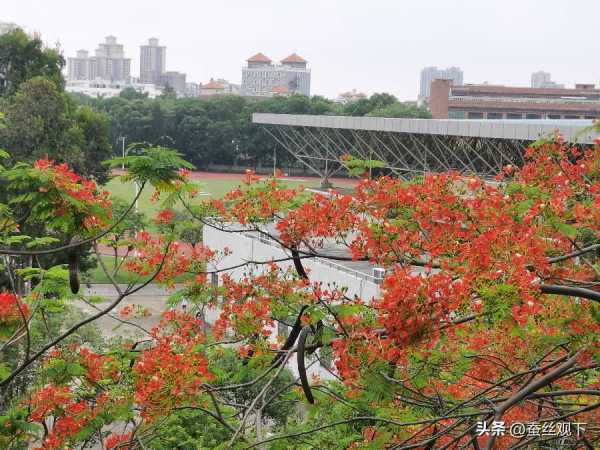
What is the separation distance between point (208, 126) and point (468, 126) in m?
38.2

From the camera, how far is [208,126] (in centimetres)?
6000

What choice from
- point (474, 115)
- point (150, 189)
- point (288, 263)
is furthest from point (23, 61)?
point (474, 115)

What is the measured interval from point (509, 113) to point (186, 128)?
2374 centimetres

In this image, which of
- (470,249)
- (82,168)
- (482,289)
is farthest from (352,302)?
(82,168)

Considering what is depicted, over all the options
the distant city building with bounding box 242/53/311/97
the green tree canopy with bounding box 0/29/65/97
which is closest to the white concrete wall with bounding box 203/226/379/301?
the green tree canopy with bounding box 0/29/65/97

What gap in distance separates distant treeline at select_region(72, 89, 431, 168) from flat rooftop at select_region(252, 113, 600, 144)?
25860 mm

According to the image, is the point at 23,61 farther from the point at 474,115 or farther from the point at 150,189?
the point at 474,115

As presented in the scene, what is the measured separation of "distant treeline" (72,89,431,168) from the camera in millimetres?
60125

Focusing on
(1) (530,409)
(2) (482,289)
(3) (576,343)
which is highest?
(2) (482,289)

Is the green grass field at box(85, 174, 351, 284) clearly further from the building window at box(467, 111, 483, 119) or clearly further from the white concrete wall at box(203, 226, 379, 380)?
the building window at box(467, 111, 483, 119)

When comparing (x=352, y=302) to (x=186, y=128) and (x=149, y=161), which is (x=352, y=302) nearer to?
(x=149, y=161)

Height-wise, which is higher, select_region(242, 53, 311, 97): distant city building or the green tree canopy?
select_region(242, 53, 311, 97): distant city building

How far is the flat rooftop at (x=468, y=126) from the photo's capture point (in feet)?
66.2

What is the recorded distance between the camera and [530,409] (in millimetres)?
7000
